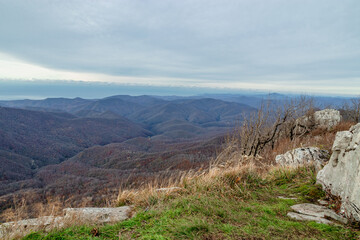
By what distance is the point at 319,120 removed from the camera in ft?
49.5

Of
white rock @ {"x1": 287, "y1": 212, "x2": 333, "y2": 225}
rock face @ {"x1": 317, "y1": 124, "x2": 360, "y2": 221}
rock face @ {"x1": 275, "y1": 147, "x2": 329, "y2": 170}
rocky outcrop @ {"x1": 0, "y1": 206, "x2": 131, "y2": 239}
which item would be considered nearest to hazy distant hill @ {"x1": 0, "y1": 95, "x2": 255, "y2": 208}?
rock face @ {"x1": 275, "y1": 147, "x2": 329, "y2": 170}

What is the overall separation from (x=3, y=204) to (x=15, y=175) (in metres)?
40.1

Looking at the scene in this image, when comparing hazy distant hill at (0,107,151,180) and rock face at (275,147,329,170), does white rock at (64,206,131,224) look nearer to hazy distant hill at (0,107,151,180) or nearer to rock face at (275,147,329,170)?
rock face at (275,147,329,170)

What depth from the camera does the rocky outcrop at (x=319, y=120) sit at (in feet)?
47.3

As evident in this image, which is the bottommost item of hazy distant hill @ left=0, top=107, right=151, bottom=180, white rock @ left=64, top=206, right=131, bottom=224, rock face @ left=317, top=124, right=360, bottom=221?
hazy distant hill @ left=0, top=107, right=151, bottom=180

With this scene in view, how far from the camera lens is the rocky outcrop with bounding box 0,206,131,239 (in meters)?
2.99

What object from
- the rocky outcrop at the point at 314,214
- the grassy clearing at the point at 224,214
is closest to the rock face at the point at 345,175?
the rocky outcrop at the point at 314,214

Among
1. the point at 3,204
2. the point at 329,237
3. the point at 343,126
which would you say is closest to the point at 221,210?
the point at 329,237

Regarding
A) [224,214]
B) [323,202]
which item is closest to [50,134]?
[224,214]

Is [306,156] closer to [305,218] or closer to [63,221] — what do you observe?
[305,218]

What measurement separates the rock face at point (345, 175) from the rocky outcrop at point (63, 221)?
157 inches

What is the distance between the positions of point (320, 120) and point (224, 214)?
Answer: 1558 cm

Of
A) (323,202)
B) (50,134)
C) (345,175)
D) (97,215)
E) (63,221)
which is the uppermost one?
(345,175)

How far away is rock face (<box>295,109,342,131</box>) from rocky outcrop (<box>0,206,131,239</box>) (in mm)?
14789
